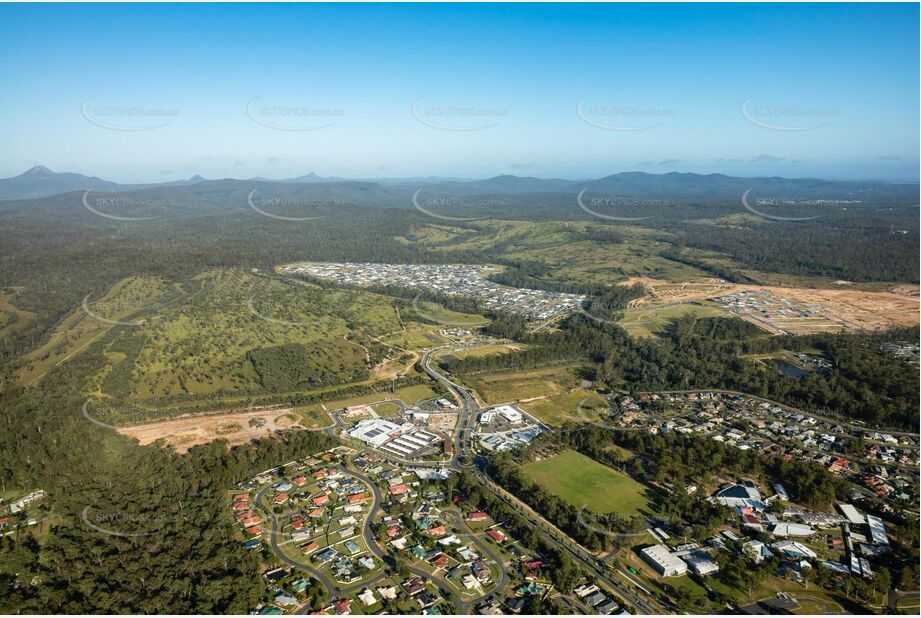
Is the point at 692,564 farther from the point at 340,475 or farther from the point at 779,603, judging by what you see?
the point at 340,475

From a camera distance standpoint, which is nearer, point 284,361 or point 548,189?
point 284,361

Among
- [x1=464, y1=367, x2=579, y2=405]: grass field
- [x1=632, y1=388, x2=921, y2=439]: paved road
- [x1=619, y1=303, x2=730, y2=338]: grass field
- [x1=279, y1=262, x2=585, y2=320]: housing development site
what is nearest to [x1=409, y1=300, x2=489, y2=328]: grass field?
[x1=279, y1=262, x2=585, y2=320]: housing development site

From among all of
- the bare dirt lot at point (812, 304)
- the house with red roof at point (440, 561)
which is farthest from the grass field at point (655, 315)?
the house with red roof at point (440, 561)

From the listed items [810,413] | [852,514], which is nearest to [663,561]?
[852,514]

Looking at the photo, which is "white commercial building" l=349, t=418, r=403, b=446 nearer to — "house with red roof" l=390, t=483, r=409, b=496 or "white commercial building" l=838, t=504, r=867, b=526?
"house with red roof" l=390, t=483, r=409, b=496

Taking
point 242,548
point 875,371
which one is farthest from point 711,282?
point 242,548

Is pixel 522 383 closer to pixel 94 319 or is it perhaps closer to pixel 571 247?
pixel 94 319
